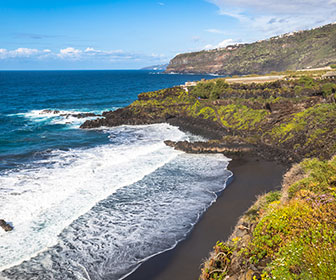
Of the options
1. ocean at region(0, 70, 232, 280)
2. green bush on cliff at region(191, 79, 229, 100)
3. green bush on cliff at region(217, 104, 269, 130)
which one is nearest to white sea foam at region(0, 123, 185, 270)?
ocean at region(0, 70, 232, 280)

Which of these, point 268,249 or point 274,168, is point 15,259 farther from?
point 274,168

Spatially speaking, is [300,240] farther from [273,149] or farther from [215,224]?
[273,149]

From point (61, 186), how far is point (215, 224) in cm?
1311

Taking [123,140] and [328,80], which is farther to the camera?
[328,80]

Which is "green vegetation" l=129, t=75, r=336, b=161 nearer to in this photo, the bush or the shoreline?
the bush

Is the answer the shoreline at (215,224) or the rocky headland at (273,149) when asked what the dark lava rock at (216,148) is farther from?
the shoreline at (215,224)

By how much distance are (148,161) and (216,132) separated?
14.7 metres

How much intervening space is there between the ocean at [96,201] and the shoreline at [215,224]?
1.89ft

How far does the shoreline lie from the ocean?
22.7 inches

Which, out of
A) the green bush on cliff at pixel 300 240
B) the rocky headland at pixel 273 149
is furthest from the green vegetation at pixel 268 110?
the green bush on cliff at pixel 300 240

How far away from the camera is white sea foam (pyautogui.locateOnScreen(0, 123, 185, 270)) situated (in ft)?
48.1

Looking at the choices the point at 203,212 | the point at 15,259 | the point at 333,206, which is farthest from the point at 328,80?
the point at 15,259

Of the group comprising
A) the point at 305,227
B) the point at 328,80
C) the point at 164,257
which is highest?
the point at 328,80

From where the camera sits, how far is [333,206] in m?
7.88
